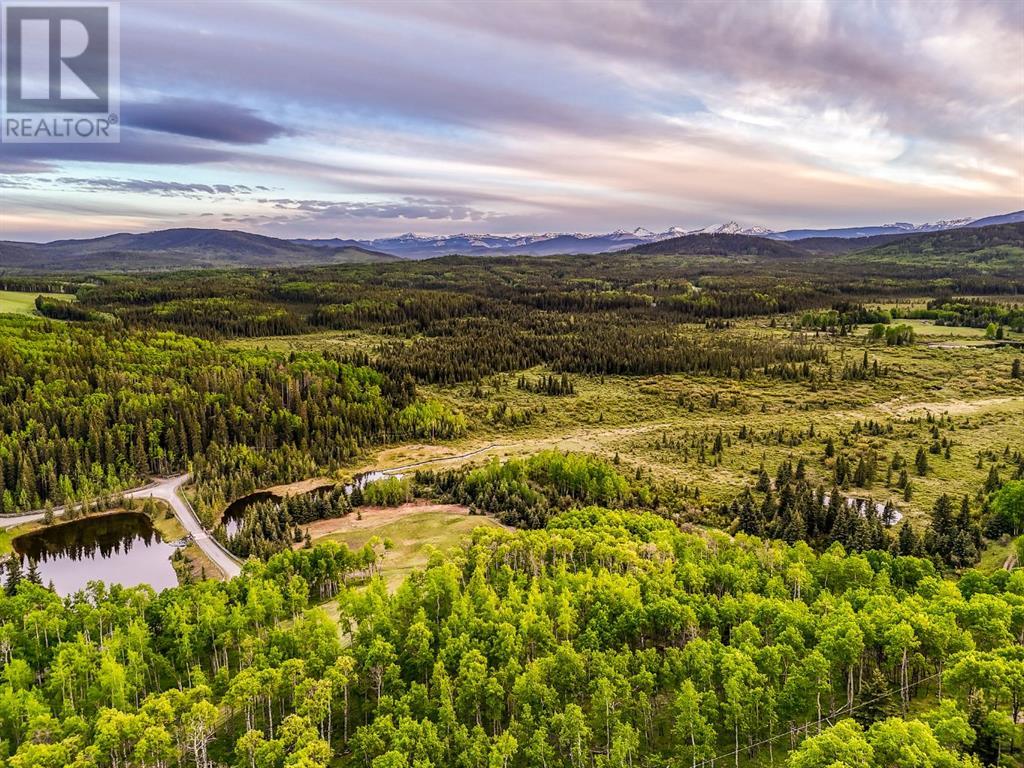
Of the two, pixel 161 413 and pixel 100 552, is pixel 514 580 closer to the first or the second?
pixel 100 552

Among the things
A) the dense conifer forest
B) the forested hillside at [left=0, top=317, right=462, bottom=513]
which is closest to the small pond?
the dense conifer forest

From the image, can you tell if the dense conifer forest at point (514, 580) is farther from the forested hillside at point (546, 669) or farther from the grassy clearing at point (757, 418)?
the grassy clearing at point (757, 418)

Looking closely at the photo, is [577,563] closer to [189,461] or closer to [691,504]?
[691,504]

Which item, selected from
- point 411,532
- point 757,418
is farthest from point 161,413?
point 757,418

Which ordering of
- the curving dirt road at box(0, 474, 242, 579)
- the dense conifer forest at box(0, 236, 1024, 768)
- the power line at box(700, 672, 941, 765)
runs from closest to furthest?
the power line at box(700, 672, 941, 765) < the dense conifer forest at box(0, 236, 1024, 768) < the curving dirt road at box(0, 474, 242, 579)

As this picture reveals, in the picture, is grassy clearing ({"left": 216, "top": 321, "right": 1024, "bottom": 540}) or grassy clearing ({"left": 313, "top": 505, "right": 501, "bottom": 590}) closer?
grassy clearing ({"left": 313, "top": 505, "right": 501, "bottom": 590})

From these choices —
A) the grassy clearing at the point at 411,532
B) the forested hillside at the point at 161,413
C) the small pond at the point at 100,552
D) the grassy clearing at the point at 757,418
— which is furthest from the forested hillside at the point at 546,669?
the forested hillside at the point at 161,413

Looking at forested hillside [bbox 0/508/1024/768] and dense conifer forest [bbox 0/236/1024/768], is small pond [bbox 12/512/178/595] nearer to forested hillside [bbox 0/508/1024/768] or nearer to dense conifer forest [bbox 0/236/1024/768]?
dense conifer forest [bbox 0/236/1024/768]

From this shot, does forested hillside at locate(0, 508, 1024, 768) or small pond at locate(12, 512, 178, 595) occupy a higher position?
forested hillside at locate(0, 508, 1024, 768)
